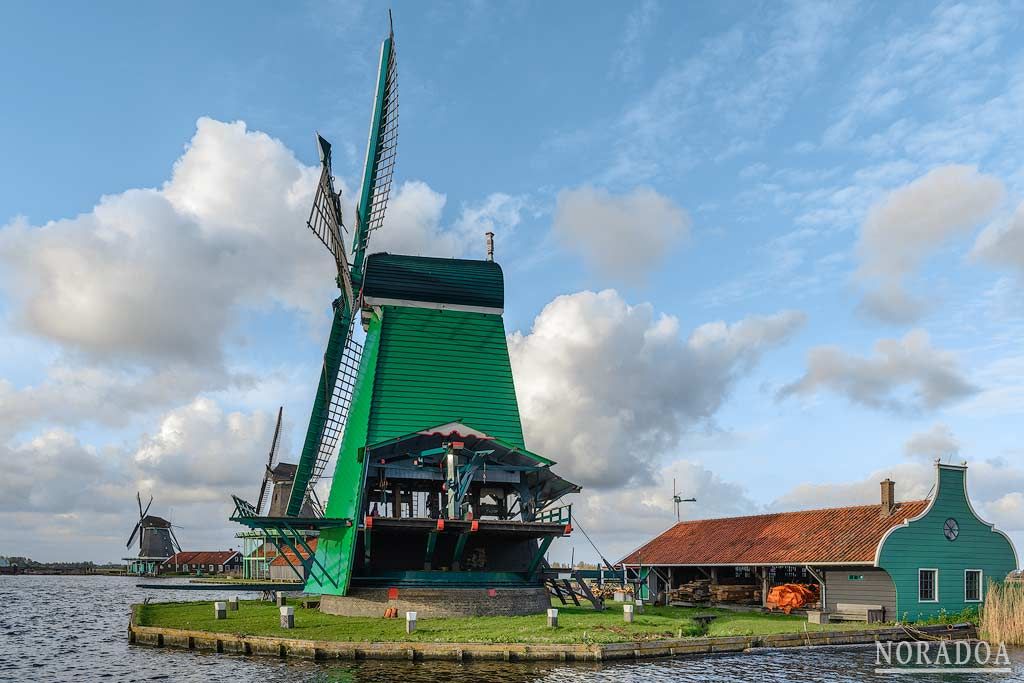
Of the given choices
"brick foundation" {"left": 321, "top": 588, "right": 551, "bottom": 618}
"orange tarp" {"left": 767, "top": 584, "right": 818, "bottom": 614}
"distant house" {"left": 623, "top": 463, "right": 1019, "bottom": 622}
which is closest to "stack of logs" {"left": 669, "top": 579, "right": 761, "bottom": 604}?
"distant house" {"left": 623, "top": 463, "right": 1019, "bottom": 622}

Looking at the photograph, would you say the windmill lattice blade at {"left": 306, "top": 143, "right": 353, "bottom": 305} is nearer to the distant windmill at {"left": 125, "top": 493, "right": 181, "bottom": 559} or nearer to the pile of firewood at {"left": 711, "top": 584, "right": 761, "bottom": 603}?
the pile of firewood at {"left": 711, "top": 584, "right": 761, "bottom": 603}

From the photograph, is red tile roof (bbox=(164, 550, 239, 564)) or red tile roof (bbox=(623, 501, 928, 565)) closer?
red tile roof (bbox=(623, 501, 928, 565))

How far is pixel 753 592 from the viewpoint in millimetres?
39031

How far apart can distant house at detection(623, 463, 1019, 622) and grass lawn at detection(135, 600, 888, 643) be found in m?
2.11

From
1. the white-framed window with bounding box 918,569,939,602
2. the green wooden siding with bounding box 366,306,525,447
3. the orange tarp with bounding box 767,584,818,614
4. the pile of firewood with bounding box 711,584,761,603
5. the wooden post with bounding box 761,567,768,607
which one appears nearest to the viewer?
the white-framed window with bounding box 918,569,939,602

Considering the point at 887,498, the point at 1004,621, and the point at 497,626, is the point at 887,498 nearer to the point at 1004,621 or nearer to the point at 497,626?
the point at 1004,621

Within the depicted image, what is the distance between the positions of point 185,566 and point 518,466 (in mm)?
117518

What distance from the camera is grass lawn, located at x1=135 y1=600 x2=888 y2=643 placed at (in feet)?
86.6

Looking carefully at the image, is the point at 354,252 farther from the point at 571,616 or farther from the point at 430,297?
the point at 571,616

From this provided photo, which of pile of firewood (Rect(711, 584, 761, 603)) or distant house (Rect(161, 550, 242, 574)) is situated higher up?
pile of firewood (Rect(711, 584, 761, 603))

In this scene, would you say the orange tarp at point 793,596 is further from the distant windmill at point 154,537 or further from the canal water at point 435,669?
the distant windmill at point 154,537

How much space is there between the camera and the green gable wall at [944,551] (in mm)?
32375

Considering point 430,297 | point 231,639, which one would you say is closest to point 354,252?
point 430,297

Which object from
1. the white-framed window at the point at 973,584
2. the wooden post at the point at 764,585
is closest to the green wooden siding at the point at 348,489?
the wooden post at the point at 764,585
